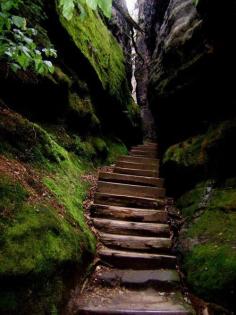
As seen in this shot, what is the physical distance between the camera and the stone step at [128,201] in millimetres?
6641

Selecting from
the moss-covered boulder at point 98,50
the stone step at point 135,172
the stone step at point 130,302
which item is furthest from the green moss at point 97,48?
the stone step at point 130,302

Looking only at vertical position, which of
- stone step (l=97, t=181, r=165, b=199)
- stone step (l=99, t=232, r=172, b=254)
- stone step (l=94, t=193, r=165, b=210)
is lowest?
stone step (l=99, t=232, r=172, b=254)

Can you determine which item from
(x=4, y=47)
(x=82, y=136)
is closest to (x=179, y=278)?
(x=4, y=47)

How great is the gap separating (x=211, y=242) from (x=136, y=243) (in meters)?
1.33

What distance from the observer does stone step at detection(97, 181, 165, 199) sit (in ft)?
23.5

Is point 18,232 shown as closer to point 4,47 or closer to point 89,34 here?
point 4,47

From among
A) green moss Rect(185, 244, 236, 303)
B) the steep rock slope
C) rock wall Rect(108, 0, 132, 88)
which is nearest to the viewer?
the steep rock slope

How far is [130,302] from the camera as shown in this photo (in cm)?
397

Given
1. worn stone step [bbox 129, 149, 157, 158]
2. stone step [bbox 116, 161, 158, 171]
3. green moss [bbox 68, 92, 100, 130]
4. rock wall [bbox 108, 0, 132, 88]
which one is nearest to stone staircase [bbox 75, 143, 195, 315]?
stone step [bbox 116, 161, 158, 171]

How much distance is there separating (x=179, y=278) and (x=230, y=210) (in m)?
1.44

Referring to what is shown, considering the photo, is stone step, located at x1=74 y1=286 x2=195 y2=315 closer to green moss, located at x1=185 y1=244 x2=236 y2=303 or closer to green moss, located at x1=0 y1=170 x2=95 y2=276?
green moss, located at x1=185 y1=244 x2=236 y2=303

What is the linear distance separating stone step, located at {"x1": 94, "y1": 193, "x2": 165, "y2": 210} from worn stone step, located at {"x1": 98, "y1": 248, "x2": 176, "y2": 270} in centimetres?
175

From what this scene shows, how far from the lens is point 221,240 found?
4555mm

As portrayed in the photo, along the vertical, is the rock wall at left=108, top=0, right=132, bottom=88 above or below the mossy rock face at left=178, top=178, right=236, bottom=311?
above
